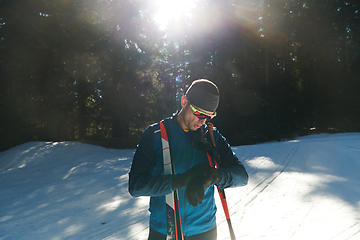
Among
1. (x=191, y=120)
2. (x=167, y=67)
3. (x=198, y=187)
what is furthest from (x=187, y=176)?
(x=167, y=67)

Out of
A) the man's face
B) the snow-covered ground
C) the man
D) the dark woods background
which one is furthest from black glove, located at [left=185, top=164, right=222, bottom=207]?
the dark woods background

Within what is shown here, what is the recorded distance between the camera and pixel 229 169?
67.4 inches

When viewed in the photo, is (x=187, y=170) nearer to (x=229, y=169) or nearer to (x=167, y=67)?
(x=229, y=169)

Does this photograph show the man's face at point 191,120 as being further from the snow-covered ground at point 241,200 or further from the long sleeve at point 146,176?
the snow-covered ground at point 241,200

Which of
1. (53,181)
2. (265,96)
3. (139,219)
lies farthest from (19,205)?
(265,96)

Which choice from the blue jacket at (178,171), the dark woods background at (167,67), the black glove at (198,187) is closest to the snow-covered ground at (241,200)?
the blue jacket at (178,171)

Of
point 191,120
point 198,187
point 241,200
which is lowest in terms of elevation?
point 241,200

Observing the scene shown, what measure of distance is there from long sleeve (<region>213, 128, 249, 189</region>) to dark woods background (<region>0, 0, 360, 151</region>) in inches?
614

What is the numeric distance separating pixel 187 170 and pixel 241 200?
172 inches

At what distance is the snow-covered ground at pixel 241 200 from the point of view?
4.12 m

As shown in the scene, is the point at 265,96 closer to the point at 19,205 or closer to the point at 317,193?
the point at 317,193

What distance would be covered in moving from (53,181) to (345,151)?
1105cm

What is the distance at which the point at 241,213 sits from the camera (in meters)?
4.82

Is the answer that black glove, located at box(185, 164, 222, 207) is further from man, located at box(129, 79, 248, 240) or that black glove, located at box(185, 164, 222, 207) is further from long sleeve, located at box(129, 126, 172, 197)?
long sleeve, located at box(129, 126, 172, 197)
